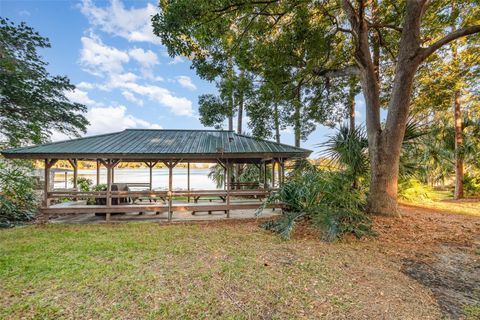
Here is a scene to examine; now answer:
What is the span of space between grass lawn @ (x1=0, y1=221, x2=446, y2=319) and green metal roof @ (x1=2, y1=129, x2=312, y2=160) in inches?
122

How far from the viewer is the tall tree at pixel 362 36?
5976 millimetres

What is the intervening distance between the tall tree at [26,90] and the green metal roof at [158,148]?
14.5 feet

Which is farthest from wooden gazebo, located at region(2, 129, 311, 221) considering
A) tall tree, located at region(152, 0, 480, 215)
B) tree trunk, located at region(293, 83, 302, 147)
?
tall tree, located at region(152, 0, 480, 215)

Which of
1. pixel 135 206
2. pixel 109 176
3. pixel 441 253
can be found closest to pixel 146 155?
pixel 109 176

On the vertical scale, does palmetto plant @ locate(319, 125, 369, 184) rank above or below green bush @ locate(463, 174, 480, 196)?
above

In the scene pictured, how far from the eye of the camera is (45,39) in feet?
38.5

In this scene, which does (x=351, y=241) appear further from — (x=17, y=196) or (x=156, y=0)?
(x=17, y=196)

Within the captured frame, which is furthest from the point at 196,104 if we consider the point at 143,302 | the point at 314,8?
the point at 143,302

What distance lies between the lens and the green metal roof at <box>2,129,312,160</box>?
8219 millimetres

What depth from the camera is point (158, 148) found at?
899 cm

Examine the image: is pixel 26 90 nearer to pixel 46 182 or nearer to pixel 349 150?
pixel 46 182

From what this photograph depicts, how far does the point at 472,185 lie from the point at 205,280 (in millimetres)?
16125

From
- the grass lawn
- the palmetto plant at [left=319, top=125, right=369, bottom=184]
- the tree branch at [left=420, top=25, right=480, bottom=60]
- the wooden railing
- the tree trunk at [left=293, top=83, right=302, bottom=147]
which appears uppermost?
the tree branch at [left=420, top=25, right=480, bottom=60]

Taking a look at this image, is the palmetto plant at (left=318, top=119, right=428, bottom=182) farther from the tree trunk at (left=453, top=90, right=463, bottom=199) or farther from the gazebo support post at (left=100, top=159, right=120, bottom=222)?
the gazebo support post at (left=100, top=159, right=120, bottom=222)
